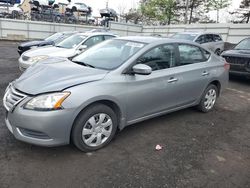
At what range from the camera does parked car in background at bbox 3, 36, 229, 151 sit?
10.2 ft

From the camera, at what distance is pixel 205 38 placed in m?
12.9

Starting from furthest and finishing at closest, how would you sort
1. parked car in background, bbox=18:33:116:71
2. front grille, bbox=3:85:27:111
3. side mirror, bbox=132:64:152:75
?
1. parked car in background, bbox=18:33:116:71
2. side mirror, bbox=132:64:152:75
3. front grille, bbox=3:85:27:111

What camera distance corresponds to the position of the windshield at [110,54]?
3938 mm

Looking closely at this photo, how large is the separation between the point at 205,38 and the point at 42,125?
1152 cm

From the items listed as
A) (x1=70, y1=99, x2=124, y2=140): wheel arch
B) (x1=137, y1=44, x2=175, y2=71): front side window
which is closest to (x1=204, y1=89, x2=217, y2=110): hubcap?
(x1=137, y1=44, x2=175, y2=71): front side window

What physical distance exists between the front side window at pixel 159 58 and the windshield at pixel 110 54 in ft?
0.60

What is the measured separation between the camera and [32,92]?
314 centimetres

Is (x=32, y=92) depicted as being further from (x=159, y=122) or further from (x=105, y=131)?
(x=159, y=122)

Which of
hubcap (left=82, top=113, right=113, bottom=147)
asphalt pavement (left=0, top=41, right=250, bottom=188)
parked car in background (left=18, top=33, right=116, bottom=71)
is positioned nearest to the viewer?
asphalt pavement (left=0, top=41, right=250, bottom=188)

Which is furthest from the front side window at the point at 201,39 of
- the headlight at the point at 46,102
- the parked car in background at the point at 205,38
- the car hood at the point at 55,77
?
the headlight at the point at 46,102

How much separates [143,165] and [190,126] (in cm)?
172

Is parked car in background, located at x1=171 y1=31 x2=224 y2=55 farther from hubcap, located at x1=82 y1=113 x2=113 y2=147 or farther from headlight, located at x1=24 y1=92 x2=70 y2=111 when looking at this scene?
headlight, located at x1=24 y1=92 x2=70 y2=111

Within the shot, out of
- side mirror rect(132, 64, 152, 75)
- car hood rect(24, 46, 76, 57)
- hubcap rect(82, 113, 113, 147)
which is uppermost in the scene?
side mirror rect(132, 64, 152, 75)

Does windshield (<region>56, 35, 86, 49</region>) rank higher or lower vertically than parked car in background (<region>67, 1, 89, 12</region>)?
lower
